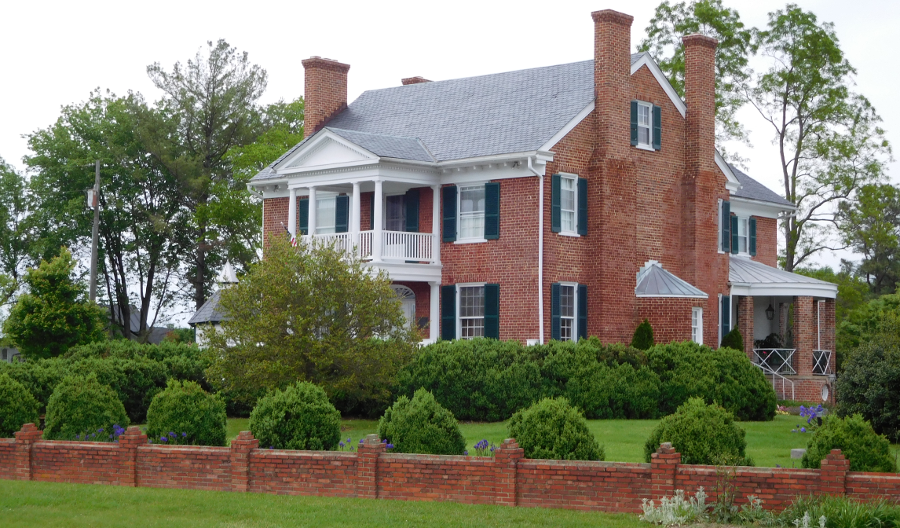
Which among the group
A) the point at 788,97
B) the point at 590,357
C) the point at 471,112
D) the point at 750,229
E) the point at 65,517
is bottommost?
the point at 65,517

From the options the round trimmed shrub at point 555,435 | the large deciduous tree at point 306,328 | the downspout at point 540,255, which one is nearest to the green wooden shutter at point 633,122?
the downspout at point 540,255

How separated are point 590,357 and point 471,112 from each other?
36.1 feet

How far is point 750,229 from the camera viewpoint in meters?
39.1

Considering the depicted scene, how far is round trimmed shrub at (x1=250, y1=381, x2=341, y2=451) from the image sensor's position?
16234 millimetres

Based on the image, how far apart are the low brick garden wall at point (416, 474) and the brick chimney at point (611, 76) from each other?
57.4 feet

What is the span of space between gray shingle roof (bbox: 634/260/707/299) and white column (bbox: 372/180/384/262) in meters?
7.19

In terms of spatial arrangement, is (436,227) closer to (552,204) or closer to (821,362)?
(552,204)

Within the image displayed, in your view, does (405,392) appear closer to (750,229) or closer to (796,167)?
(750,229)

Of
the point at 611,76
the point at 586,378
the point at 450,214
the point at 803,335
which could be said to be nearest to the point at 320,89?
the point at 450,214

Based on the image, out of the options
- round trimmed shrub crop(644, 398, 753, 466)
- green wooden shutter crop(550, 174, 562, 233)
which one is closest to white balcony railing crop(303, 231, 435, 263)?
green wooden shutter crop(550, 174, 562, 233)

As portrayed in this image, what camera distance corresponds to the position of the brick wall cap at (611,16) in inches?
1193

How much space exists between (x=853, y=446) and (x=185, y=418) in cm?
962

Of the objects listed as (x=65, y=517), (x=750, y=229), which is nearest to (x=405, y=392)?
(x=65, y=517)

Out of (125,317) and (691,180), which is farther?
(125,317)
